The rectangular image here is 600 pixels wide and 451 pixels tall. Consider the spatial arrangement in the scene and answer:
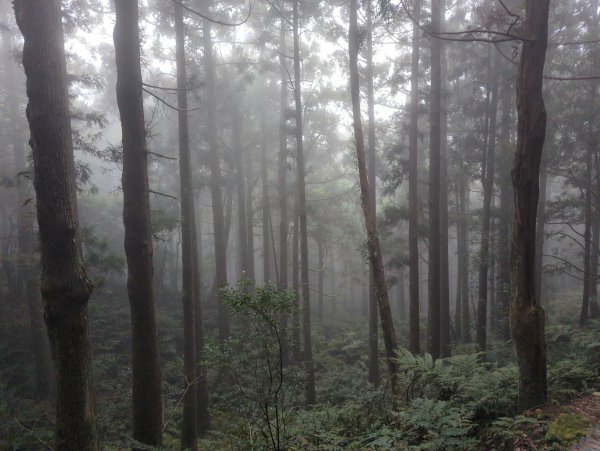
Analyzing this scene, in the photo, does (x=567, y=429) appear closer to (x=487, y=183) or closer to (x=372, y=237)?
(x=372, y=237)

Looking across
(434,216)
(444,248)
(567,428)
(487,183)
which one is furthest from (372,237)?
(487,183)

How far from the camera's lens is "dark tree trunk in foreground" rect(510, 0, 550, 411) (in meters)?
5.18

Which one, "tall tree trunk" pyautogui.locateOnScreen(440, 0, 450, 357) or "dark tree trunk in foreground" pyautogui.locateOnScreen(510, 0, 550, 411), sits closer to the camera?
"dark tree trunk in foreground" pyautogui.locateOnScreen(510, 0, 550, 411)

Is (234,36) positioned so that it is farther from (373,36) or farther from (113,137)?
(113,137)

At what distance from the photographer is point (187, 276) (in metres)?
10.1

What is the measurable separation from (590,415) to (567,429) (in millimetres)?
854

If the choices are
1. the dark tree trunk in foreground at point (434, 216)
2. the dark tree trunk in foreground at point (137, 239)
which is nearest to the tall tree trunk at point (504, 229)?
the dark tree trunk in foreground at point (434, 216)

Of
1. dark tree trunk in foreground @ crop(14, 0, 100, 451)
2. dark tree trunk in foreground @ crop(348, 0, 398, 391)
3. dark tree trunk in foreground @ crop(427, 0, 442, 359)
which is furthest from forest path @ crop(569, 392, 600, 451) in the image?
dark tree trunk in foreground @ crop(427, 0, 442, 359)

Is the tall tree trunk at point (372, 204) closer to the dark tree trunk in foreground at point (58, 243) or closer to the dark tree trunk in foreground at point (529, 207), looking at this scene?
the dark tree trunk in foreground at point (529, 207)

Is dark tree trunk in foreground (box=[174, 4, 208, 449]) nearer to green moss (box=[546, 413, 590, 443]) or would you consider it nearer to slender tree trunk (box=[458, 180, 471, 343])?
green moss (box=[546, 413, 590, 443])

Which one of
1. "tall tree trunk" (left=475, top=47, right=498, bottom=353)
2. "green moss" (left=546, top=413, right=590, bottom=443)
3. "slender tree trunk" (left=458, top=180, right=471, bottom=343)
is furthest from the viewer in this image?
"slender tree trunk" (left=458, top=180, right=471, bottom=343)

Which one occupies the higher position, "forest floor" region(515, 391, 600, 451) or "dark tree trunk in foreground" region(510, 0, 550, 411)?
"dark tree trunk in foreground" region(510, 0, 550, 411)

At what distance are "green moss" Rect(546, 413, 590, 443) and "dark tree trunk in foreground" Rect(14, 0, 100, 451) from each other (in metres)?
4.92

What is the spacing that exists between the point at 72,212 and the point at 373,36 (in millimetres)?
15127
